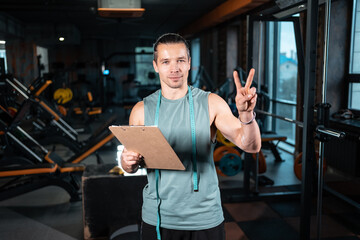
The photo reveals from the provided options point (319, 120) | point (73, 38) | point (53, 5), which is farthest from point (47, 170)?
point (73, 38)

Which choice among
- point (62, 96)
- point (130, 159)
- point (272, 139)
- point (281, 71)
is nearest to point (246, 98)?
point (130, 159)

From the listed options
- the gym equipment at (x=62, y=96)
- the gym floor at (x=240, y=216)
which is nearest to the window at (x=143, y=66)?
the gym equipment at (x=62, y=96)

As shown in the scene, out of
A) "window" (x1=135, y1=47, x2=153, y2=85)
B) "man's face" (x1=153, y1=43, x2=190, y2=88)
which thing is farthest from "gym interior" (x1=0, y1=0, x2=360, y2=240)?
"window" (x1=135, y1=47, x2=153, y2=85)

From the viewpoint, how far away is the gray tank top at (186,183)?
1089 millimetres

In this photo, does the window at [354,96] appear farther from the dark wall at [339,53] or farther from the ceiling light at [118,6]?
the ceiling light at [118,6]

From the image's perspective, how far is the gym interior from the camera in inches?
89.8

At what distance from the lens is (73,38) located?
29.9 feet

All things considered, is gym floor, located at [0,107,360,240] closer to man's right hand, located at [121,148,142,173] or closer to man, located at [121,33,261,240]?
man, located at [121,33,261,240]

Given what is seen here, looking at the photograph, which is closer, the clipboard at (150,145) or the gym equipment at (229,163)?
the clipboard at (150,145)

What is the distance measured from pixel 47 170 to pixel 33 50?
6.98m

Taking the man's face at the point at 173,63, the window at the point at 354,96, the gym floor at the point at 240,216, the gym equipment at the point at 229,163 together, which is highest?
the man's face at the point at 173,63

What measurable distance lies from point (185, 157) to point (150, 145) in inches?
6.1

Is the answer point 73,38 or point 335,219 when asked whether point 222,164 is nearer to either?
point 335,219

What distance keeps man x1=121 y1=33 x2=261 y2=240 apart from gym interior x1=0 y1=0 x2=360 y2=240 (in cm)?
86
